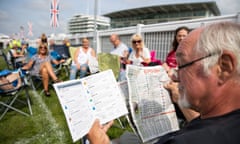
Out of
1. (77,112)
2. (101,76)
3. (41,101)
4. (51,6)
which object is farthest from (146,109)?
(51,6)


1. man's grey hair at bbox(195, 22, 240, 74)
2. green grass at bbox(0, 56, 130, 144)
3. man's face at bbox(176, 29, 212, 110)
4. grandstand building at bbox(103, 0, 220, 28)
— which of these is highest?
grandstand building at bbox(103, 0, 220, 28)

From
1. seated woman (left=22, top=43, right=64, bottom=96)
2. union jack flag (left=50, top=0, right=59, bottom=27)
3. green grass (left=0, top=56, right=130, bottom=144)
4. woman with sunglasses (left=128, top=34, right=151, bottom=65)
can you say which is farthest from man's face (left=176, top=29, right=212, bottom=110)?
union jack flag (left=50, top=0, right=59, bottom=27)

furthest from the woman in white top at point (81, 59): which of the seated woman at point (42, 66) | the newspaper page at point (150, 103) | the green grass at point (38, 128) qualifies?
the newspaper page at point (150, 103)

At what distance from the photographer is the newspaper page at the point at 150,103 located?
159 centimetres

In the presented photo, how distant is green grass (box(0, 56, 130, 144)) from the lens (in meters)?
2.78

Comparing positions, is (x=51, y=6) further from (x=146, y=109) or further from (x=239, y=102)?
(x=239, y=102)

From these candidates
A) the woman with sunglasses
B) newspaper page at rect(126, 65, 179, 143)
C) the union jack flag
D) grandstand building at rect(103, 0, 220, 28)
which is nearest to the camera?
newspaper page at rect(126, 65, 179, 143)

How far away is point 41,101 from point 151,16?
2041 inches

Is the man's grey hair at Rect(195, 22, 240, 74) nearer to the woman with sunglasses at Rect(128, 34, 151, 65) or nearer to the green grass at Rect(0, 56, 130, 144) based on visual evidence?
the green grass at Rect(0, 56, 130, 144)

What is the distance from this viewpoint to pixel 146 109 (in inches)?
64.2

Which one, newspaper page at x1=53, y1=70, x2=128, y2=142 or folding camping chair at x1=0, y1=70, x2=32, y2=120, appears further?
folding camping chair at x1=0, y1=70, x2=32, y2=120

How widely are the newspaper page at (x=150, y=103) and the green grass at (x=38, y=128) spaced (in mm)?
1337

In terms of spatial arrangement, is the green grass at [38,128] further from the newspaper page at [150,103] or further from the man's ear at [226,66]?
the man's ear at [226,66]

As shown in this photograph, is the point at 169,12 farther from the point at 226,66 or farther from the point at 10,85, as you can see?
the point at 226,66
